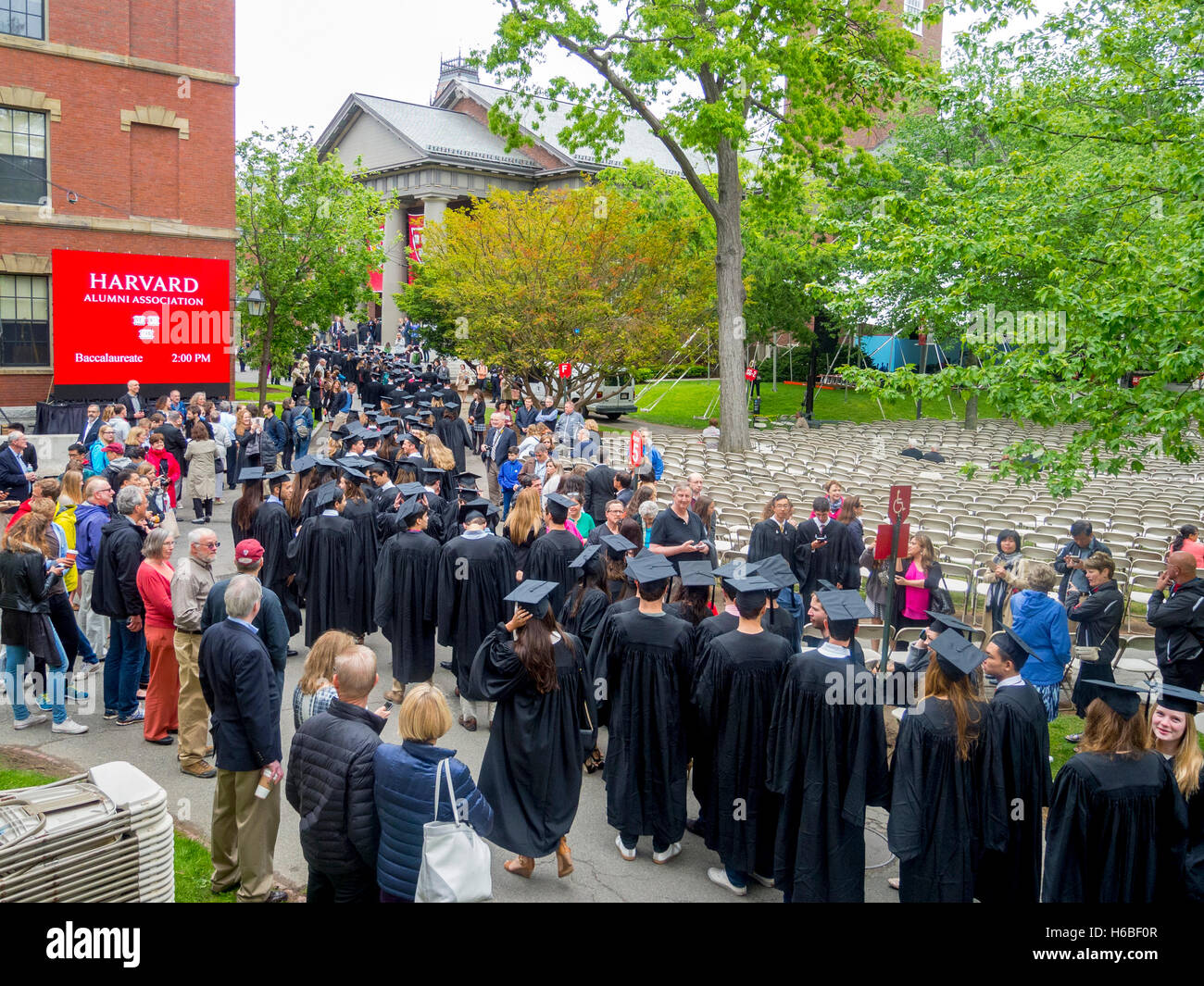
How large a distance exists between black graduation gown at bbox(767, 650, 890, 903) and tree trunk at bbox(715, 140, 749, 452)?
18.5 meters

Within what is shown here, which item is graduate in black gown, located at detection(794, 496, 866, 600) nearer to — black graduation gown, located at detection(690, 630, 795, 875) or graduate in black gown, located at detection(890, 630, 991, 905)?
black graduation gown, located at detection(690, 630, 795, 875)

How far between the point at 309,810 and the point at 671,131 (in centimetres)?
2085

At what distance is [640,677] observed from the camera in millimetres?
5840

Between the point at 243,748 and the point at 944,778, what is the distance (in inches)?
141

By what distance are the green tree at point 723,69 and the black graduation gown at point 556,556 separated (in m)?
14.7

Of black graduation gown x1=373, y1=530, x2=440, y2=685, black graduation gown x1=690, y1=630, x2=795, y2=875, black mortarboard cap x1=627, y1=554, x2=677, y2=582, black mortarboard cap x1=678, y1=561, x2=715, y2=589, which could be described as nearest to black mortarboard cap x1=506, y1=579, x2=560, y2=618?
black mortarboard cap x1=627, y1=554, x2=677, y2=582

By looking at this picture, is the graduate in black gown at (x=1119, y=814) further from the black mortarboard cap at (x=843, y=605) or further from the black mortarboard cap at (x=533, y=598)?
the black mortarboard cap at (x=533, y=598)

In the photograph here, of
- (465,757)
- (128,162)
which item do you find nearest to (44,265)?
(128,162)

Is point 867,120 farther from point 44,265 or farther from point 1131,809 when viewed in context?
point 1131,809

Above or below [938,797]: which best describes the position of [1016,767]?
above

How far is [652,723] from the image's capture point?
19.2ft

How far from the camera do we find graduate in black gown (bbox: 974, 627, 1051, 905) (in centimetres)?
489

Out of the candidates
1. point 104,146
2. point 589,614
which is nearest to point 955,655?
point 589,614

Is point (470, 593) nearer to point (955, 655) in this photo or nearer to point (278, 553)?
point (278, 553)
